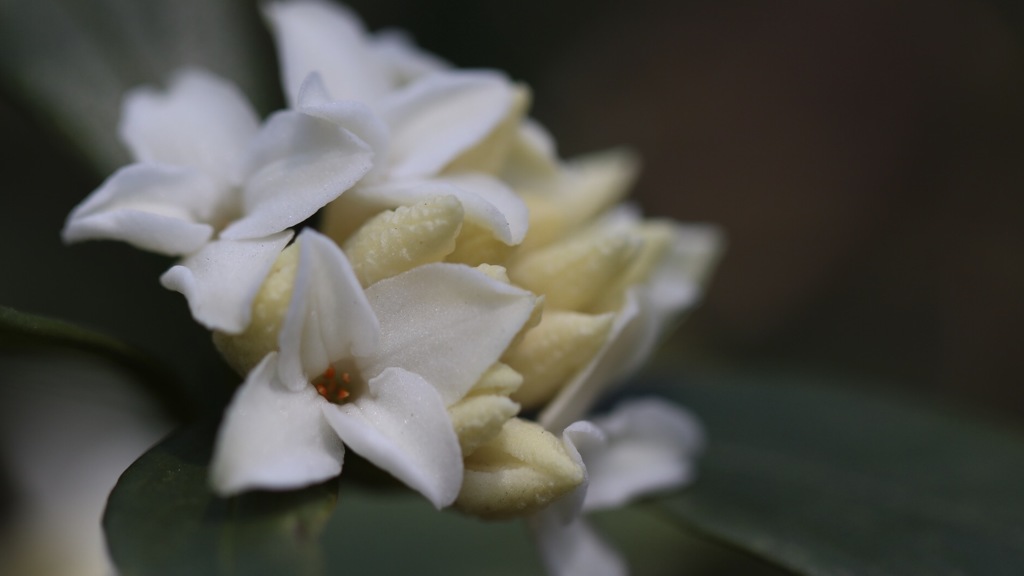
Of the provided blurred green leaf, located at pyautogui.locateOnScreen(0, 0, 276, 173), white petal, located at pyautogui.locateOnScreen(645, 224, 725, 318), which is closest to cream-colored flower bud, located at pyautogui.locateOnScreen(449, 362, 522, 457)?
white petal, located at pyautogui.locateOnScreen(645, 224, 725, 318)

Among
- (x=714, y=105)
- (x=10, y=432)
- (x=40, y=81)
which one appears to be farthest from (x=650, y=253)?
(x=714, y=105)

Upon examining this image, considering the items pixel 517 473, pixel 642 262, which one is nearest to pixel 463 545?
pixel 642 262

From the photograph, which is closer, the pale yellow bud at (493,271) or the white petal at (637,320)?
the pale yellow bud at (493,271)

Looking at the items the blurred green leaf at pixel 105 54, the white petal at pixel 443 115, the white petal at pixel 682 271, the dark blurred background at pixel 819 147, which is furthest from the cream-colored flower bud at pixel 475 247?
the dark blurred background at pixel 819 147

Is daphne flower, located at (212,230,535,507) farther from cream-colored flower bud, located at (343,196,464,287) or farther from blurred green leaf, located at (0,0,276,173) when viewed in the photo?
blurred green leaf, located at (0,0,276,173)

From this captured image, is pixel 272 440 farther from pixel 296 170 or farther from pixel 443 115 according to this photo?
pixel 443 115

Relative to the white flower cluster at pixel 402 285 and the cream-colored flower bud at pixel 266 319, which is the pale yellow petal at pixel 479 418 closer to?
the white flower cluster at pixel 402 285

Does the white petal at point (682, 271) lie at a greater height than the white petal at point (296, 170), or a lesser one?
lesser

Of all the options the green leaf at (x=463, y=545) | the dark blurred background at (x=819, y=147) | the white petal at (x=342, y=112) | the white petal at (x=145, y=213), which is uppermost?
the white petal at (x=342, y=112)
